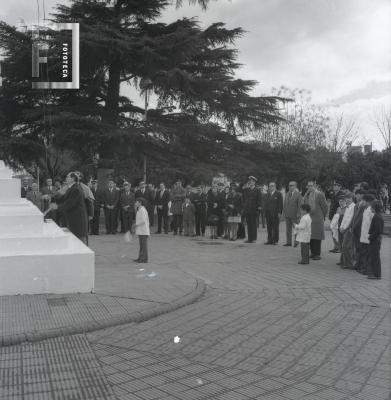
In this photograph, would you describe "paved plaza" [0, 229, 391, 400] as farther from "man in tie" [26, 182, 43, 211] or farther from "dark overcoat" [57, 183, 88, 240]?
"man in tie" [26, 182, 43, 211]

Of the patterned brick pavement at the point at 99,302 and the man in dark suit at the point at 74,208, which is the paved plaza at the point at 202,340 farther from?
the man in dark suit at the point at 74,208

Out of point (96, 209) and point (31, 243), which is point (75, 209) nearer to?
point (31, 243)

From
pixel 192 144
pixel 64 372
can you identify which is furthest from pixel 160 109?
pixel 64 372

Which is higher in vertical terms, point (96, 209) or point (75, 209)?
point (75, 209)

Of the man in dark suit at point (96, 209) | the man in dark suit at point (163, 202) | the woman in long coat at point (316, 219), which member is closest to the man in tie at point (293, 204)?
the woman in long coat at point (316, 219)

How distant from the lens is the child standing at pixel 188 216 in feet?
63.7

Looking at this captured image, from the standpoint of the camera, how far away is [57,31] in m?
22.1

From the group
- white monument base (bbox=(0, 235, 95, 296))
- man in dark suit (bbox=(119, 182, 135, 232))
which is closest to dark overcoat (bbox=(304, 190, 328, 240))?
white monument base (bbox=(0, 235, 95, 296))

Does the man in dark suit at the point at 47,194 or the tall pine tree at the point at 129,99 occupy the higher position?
the tall pine tree at the point at 129,99

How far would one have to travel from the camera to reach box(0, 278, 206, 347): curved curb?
20.1 feet

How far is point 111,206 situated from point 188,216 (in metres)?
2.74

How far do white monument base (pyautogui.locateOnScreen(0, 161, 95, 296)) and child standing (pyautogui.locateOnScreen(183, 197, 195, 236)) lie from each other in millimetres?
10360

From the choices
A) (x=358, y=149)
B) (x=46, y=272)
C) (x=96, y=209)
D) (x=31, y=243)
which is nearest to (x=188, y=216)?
(x=96, y=209)

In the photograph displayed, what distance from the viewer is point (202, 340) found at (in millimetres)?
6281
